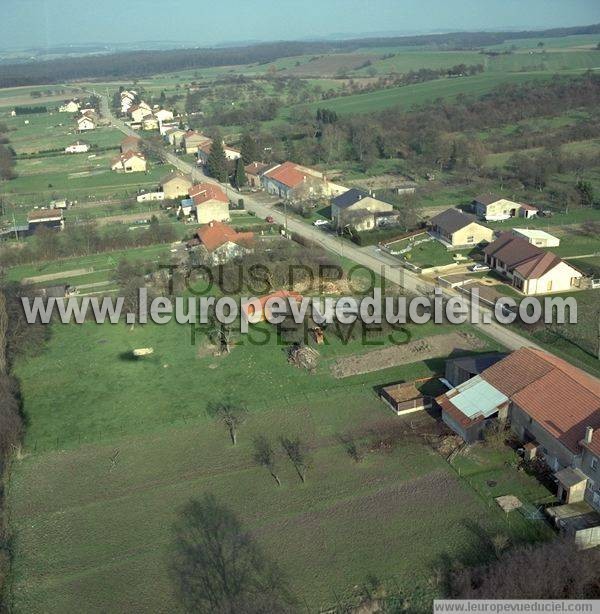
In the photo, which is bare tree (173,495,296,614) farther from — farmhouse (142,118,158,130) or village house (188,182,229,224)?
farmhouse (142,118,158,130)

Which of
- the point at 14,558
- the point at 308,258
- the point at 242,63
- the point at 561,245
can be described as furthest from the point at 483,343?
the point at 242,63

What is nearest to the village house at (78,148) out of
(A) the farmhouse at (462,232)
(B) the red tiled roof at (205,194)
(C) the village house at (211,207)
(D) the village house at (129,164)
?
(D) the village house at (129,164)

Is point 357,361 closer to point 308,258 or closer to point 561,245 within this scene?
point 308,258

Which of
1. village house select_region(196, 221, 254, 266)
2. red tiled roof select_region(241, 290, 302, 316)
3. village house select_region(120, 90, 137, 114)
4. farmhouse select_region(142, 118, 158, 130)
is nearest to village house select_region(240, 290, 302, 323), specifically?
red tiled roof select_region(241, 290, 302, 316)

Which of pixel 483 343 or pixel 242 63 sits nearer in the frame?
pixel 483 343

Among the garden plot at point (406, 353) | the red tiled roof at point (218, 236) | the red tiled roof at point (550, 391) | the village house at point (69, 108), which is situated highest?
the village house at point (69, 108)

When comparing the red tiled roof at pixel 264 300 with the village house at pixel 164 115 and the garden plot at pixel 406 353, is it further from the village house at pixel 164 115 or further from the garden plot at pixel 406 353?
the village house at pixel 164 115

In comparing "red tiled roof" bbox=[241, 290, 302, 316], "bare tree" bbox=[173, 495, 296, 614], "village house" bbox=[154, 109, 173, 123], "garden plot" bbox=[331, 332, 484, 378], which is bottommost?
"bare tree" bbox=[173, 495, 296, 614]
